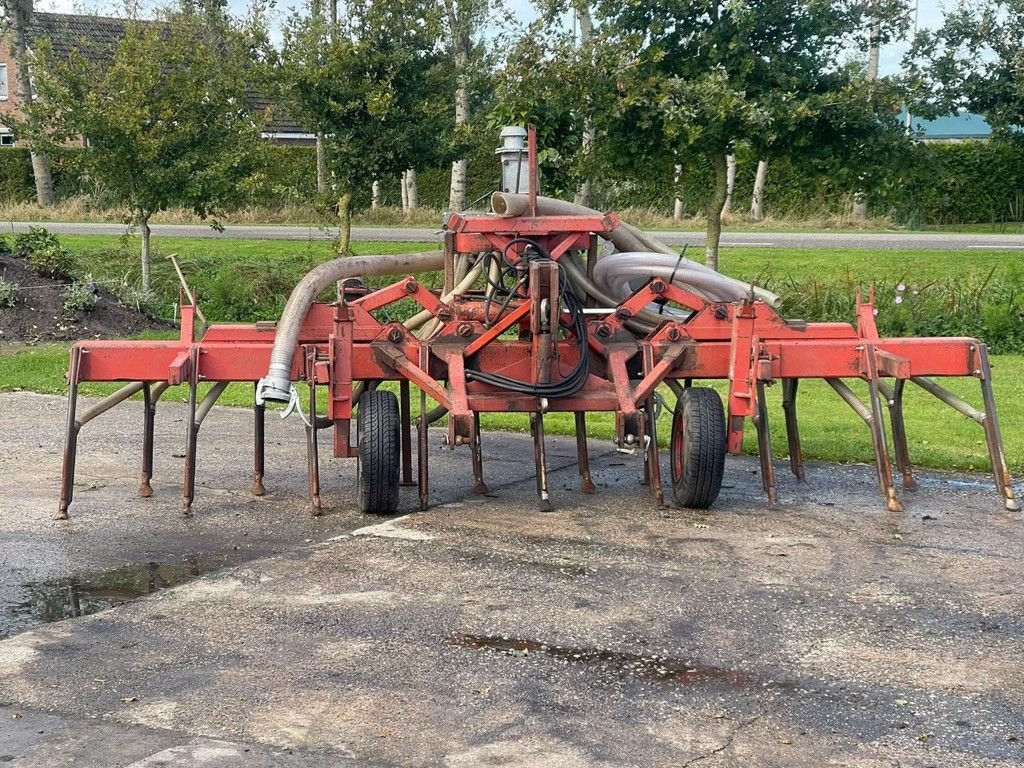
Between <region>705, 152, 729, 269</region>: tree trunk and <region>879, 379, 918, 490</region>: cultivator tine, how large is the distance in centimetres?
679

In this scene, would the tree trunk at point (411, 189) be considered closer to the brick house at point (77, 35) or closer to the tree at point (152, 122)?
the brick house at point (77, 35)

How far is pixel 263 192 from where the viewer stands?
18.0m

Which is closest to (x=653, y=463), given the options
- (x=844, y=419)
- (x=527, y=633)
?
(x=527, y=633)

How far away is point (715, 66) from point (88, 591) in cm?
964

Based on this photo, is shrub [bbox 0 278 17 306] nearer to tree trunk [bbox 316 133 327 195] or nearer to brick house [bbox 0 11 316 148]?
tree trunk [bbox 316 133 327 195]

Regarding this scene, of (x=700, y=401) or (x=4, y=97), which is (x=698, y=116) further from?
(x=4, y=97)

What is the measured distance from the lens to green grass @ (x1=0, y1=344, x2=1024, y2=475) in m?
10.1

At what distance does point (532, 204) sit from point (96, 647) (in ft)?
13.0

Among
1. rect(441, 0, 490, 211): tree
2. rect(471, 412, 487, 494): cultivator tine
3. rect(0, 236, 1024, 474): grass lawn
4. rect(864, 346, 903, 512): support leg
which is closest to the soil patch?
rect(0, 236, 1024, 474): grass lawn

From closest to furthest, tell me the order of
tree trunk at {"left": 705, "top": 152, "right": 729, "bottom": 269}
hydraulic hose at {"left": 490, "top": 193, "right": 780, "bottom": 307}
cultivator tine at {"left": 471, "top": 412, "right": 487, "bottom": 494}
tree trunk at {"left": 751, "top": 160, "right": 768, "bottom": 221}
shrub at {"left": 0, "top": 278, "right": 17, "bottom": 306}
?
cultivator tine at {"left": 471, "top": 412, "right": 487, "bottom": 494}, hydraulic hose at {"left": 490, "top": 193, "right": 780, "bottom": 307}, tree trunk at {"left": 705, "top": 152, "right": 729, "bottom": 269}, shrub at {"left": 0, "top": 278, "right": 17, "bottom": 306}, tree trunk at {"left": 751, "top": 160, "right": 768, "bottom": 221}

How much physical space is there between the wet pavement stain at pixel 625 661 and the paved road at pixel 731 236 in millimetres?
18574

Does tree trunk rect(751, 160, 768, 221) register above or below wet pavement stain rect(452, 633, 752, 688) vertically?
above

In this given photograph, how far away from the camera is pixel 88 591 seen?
6.75 meters

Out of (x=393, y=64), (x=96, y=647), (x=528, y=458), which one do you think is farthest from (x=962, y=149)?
(x=96, y=647)
